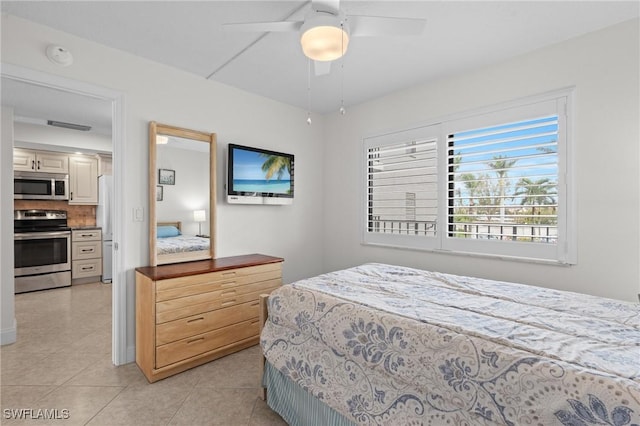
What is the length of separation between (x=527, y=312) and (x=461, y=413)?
702 millimetres

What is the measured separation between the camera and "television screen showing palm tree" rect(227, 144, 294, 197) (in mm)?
3191

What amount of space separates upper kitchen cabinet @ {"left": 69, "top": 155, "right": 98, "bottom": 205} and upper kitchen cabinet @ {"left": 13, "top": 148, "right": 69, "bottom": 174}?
4.7 inches

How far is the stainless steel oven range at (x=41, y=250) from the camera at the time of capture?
15.4 feet

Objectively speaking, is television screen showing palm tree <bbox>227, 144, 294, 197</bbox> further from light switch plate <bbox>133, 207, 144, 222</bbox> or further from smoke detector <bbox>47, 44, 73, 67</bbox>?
smoke detector <bbox>47, 44, 73, 67</bbox>

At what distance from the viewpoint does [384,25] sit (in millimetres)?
1646

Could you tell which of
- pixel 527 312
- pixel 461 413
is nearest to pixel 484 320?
pixel 527 312

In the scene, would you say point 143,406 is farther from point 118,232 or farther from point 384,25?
point 384,25

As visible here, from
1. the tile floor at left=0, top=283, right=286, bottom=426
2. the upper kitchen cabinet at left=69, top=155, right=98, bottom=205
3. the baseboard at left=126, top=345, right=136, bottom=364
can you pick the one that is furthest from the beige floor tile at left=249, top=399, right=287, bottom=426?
the upper kitchen cabinet at left=69, top=155, right=98, bottom=205

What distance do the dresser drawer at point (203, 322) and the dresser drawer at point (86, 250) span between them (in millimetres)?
4170

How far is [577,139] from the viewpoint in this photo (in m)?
2.29

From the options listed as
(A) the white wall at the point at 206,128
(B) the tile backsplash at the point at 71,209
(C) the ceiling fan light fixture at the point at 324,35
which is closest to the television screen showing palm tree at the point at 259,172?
(A) the white wall at the point at 206,128

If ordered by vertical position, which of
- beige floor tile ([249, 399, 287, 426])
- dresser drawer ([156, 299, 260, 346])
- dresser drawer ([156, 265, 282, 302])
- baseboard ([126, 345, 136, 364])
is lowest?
beige floor tile ([249, 399, 287, 426])

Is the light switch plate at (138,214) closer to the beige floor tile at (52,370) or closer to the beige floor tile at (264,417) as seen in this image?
the beige floor tile at (52,370)

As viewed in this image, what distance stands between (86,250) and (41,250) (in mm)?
595
